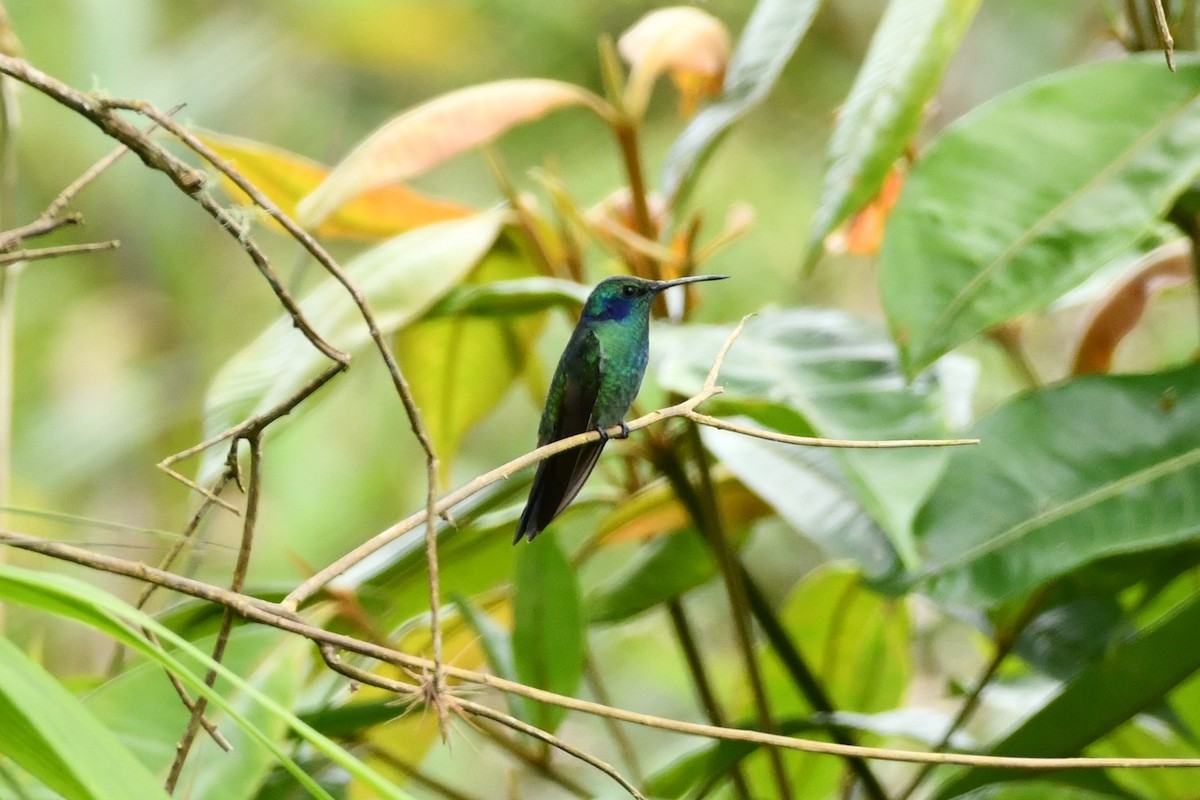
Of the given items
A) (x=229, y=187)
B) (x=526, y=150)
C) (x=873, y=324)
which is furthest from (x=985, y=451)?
(x=526, y=150)

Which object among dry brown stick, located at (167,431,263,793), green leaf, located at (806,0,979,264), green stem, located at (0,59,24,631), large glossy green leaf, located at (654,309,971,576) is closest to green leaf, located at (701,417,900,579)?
large glossy green leaf, located at (654,309,971,576)

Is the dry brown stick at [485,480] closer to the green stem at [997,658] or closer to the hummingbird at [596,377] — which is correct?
the hummingbird at [596,377]

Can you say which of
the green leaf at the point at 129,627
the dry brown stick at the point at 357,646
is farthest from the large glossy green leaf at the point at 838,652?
the green leaf at the point at 129,627

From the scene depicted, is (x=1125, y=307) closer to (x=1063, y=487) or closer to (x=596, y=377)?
(x=1063, y=487)

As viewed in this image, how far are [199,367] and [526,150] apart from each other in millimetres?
1751

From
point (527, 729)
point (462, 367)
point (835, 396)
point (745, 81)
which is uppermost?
point (745, 81)

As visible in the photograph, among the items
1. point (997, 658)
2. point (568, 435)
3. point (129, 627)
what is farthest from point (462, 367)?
point (129, 627)

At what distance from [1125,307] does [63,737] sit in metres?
1.22

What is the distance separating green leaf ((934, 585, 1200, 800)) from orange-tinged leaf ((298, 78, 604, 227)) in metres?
0.83

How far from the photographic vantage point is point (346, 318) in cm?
130

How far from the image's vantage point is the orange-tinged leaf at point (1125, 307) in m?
1.36

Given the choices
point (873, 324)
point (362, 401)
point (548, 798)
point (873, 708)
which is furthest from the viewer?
point (362, 401)

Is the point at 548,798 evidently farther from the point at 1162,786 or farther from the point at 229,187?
the point at 229,187

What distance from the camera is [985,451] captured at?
3.94 feet
